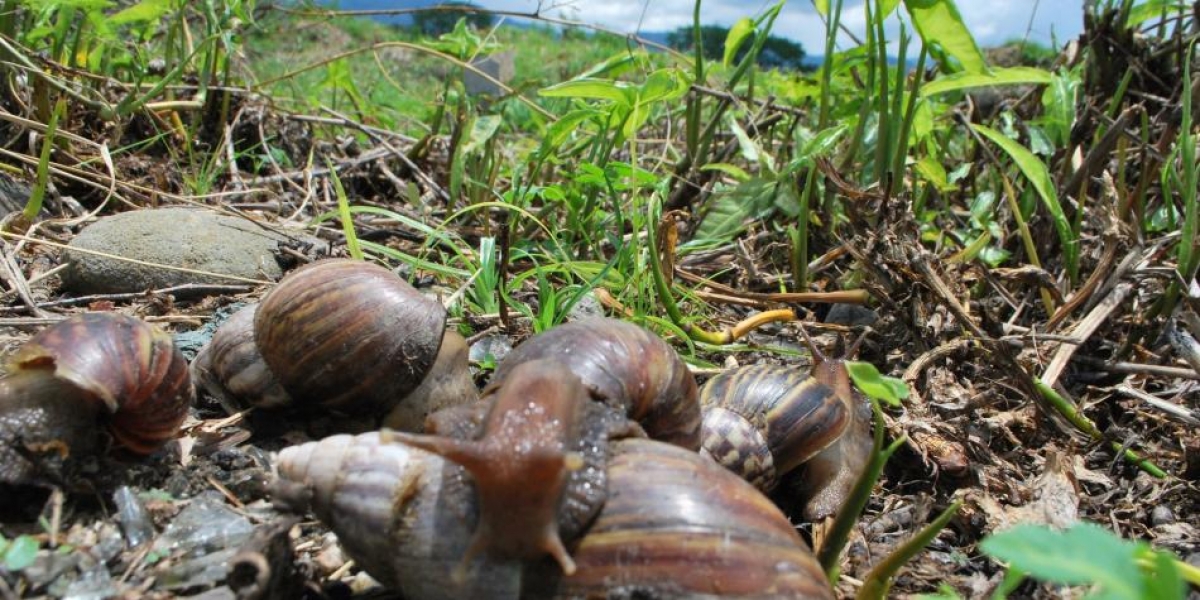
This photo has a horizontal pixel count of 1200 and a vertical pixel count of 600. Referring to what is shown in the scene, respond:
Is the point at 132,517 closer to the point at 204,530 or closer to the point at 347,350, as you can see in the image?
the point at 204,530

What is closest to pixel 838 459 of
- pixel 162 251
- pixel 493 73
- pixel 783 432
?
pixel 783 432

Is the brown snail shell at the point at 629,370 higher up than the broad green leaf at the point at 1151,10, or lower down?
lower down

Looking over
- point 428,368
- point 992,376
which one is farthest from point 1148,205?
point 428,368

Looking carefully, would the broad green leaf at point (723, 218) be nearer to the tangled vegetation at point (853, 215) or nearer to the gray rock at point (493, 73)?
the tangled vegetation at point (853, 215)

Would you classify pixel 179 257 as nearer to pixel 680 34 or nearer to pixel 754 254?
pixel 754 254

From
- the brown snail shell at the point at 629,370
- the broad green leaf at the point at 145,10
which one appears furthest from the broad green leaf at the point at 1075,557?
the broad green leaf at the point at 145,10
